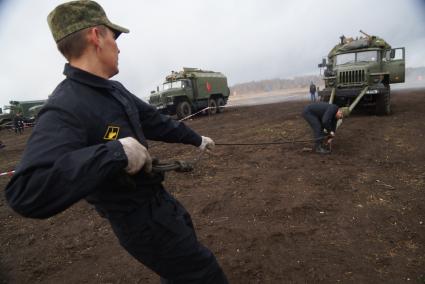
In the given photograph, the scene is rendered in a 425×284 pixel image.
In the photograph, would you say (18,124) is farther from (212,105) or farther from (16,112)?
(212,105)

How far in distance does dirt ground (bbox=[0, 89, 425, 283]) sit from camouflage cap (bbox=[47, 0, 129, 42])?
8.41ft

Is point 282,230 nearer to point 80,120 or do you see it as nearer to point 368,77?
point 80,120

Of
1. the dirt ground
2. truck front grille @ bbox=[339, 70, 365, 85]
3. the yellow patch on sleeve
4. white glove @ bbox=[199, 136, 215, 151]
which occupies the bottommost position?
the dirt ground

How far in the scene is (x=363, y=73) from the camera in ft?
37.3

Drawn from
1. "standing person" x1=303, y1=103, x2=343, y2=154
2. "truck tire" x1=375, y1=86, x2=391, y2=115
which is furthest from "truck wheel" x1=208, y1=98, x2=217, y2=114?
"standing person" x1=303, y1=103, x2=343, y2=154

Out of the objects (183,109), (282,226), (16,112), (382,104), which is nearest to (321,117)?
(282,226)

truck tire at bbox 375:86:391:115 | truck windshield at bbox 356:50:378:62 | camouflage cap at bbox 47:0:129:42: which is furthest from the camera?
truck windshield at bbox 356:50:378:62

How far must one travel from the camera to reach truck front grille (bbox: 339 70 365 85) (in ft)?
37.4

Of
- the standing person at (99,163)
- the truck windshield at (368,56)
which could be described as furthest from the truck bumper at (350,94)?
the standing person at (99,163)

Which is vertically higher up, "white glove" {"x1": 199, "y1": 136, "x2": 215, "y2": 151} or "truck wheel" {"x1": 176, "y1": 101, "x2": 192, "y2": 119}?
"white glove" {"x1": 199, "y1": 136, "x2": 215, "y2": 151}

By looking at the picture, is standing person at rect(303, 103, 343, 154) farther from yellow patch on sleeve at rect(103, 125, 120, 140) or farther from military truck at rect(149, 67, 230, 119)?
military truck at rect(149, 67, 230, 119)

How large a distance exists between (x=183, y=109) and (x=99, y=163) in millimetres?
16108

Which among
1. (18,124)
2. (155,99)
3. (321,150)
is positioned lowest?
(321,150)

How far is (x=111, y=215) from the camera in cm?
180
